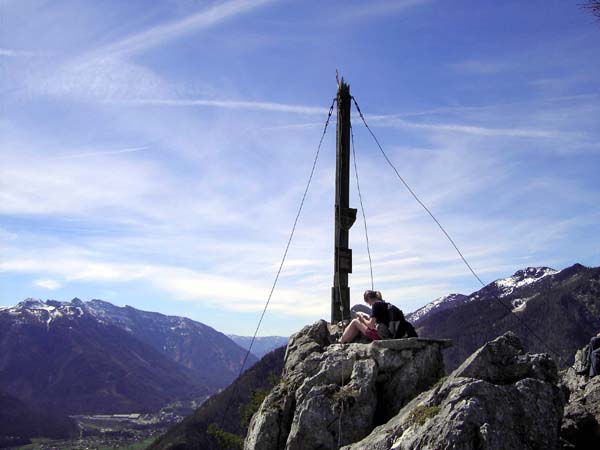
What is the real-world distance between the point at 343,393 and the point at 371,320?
337 cm

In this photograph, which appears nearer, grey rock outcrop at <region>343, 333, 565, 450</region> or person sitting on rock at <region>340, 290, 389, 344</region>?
grey rock outcrop at <region>343, 333, 565, 450</region>

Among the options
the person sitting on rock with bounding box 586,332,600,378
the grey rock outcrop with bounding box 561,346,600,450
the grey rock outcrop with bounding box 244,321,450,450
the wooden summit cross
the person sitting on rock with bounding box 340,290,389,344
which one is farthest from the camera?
the person sitting on rock with bounding box 586,332,600,378

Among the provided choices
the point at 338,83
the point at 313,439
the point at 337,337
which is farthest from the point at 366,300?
the point at 338,83

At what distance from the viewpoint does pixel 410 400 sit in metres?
15.3

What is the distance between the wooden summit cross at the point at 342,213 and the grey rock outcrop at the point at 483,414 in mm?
8375

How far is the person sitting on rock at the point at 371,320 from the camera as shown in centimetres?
1795

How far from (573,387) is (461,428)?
47.2 ft

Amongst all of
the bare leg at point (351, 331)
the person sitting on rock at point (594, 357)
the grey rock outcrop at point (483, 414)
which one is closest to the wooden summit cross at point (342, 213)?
the bare leg at point (351, 331)

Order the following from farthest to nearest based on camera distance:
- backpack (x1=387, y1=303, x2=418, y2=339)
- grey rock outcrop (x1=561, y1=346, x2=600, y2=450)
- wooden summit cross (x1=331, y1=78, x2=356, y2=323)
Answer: wooden summit cross (x1=331, y1=78, x2=356, y2=323) → backpack (x1=387, y1=303, x2=418, y2=339) → grey rock outcrop (x1=561, y1=346, x2=600, y2=450)

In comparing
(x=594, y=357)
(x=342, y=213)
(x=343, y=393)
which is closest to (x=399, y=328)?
(x=343, y=393)

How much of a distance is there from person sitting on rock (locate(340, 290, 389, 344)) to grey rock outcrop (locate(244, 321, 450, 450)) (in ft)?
2.45

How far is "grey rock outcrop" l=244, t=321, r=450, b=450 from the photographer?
15008 millimetres

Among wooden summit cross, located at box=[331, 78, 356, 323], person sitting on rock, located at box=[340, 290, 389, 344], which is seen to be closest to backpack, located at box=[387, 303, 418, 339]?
person sitting on rock, located at box=[340, 290, 389, 344]

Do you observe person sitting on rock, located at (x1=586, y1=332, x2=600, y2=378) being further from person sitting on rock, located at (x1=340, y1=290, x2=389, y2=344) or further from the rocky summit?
person sitting on rock, located at (x1=340, y1=290, x2=389, y2=344)
